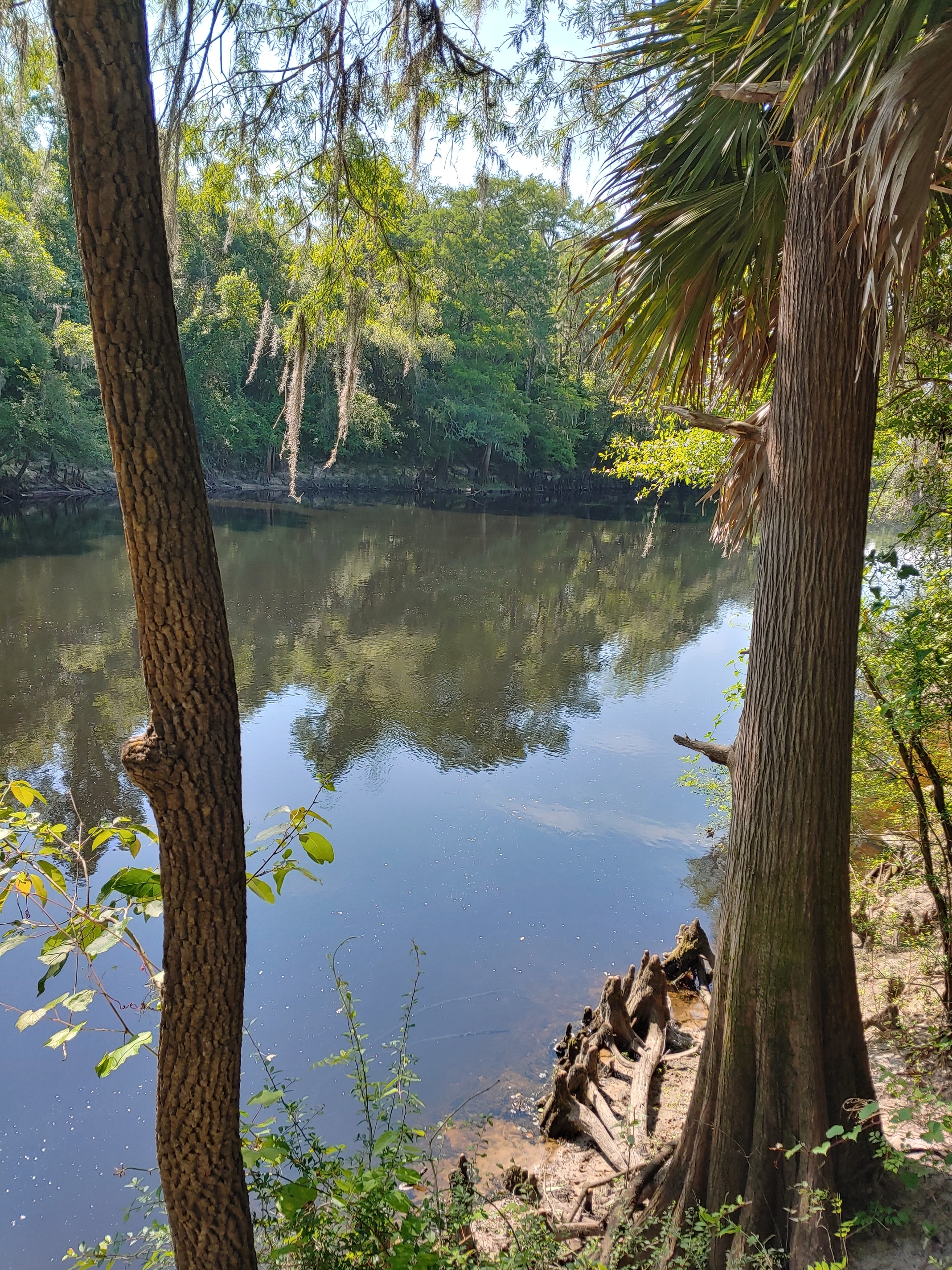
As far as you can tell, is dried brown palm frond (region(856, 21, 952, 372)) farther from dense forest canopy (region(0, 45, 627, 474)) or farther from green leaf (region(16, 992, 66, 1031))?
green leaf (region(16, 992, 66, 1031))

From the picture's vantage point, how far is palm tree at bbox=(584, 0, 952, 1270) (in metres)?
2.88

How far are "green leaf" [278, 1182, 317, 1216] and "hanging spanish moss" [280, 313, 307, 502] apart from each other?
2.15 meters

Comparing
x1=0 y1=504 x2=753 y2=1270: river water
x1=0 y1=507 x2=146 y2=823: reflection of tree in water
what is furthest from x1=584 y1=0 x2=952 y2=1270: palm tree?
x1=0 y1=507 x2=146 y2=823: reflection of tree in water

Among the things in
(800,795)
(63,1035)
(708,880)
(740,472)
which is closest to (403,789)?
(708,880)

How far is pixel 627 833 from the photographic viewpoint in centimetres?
914

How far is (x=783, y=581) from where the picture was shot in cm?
302

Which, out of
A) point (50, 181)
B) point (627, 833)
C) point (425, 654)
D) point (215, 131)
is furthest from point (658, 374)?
point (425, 654)

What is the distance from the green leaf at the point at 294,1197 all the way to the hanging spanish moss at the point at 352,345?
85.1 inches

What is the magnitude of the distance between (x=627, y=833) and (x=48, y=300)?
882 inches

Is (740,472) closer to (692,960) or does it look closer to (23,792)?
(23,792)

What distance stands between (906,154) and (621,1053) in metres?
5.03

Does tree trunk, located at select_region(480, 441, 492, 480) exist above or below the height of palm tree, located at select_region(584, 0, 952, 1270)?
above

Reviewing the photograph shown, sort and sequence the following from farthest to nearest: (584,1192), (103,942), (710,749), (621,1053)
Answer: (621,1053)
(584,1192)
(710,749)
(103,942)

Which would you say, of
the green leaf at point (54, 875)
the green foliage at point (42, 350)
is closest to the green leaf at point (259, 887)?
the green leaf at point (54, 875)
